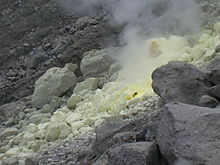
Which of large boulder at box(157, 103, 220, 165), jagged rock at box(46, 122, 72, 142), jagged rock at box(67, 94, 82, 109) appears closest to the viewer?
large boulder at box(157, 103, 220, 165)

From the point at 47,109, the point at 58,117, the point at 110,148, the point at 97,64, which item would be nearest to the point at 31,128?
the point at 58,117

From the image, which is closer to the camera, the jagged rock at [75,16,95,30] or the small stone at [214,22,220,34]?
the small stone at [214,22,220,34]

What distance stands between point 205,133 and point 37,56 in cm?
962

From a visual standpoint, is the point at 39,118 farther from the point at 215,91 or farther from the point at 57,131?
the point at 215,91

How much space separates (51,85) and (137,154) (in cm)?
722

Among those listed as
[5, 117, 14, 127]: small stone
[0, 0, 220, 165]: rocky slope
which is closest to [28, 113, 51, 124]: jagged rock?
[0, 0, 220, 165]: rocky slope

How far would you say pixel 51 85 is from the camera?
11.4m

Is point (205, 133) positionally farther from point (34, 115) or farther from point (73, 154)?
point (34, 115)

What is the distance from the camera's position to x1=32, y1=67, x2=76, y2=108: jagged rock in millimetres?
11383

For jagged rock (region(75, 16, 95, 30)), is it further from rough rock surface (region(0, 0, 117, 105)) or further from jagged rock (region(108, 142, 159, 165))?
jagged rock (region(108, 142, 159, 165))

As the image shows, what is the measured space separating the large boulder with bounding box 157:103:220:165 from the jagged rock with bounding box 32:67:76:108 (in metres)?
7.04

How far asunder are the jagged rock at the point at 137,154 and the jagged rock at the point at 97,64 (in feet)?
23.1

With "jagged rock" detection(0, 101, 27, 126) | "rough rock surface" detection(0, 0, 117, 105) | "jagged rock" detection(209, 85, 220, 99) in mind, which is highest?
"rough rock surface" detection(0, 0, 117, 105)

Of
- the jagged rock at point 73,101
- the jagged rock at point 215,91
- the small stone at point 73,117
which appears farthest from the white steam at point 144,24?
the jagged rock at point 215,91
